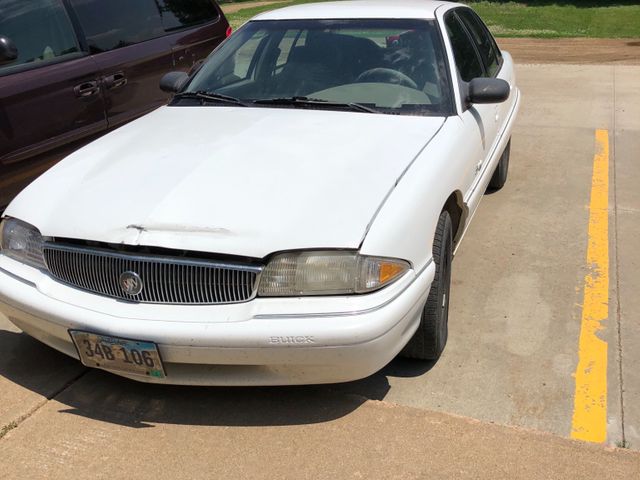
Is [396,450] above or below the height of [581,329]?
above

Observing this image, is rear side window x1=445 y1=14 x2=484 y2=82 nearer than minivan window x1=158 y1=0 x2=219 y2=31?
Yes

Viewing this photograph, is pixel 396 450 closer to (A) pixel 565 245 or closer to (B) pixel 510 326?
(B) pixel 510 326

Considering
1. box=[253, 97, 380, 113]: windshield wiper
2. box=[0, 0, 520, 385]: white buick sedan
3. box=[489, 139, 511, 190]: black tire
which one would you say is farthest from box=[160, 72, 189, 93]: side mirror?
box=[489, 139, 511, 190]: black tire

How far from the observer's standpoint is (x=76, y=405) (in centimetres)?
311

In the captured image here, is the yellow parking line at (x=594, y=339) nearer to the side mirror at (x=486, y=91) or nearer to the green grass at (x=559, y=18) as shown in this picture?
the side mirror at (x=486, y=91)

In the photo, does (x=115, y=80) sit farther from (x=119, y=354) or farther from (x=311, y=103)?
(x=119, y=354)

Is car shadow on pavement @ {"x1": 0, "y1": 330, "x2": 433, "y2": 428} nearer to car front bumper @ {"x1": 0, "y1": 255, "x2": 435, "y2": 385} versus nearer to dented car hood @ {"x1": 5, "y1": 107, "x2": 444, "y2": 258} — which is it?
car front bumper @ {"x1": 0, "y1": 255, "x2": 435, "y2": 385}

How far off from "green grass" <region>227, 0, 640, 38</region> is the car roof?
11575 millimetres

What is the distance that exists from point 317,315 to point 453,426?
798mm

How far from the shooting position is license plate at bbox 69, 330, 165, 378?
270 cm

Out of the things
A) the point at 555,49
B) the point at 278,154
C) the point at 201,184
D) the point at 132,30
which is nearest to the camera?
the point at 201,184

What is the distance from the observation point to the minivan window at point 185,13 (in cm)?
602

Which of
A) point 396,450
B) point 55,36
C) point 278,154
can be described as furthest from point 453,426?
point 55,36

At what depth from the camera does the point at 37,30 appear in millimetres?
4887
